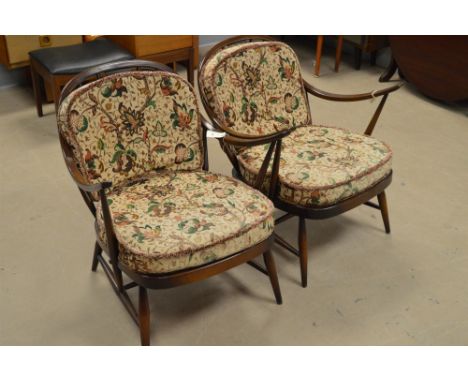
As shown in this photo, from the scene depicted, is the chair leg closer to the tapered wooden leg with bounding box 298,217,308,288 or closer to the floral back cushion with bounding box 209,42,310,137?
the tapered wooden leg with bounding box 298,217,308,288

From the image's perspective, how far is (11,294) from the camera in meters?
2.17

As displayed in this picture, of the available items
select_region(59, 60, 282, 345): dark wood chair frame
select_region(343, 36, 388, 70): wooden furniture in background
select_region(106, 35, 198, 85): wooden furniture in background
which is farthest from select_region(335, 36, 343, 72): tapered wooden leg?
select_region(59, 60, 282, 345): dark wood chair frame

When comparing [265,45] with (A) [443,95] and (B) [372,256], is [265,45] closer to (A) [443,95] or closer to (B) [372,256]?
(B) [372,256]

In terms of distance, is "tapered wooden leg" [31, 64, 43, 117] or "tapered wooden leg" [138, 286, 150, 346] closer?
"tapered wooden leg" [138, 286, 150, 346]

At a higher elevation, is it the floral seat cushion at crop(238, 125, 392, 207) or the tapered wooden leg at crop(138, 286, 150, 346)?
the floral seat cushion at crop(238, 125, 392, 207)

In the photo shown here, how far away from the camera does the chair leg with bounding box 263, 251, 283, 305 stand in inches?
81.6

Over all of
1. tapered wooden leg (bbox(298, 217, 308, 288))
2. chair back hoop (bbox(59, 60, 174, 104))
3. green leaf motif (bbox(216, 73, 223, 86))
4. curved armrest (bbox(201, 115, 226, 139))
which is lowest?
tapered wooden leg (bbox(298, 217, 308, 288))

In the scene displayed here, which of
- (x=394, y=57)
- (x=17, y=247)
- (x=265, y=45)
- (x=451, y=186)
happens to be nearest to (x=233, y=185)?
(x=265, y=45)

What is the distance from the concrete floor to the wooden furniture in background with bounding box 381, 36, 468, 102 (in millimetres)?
754

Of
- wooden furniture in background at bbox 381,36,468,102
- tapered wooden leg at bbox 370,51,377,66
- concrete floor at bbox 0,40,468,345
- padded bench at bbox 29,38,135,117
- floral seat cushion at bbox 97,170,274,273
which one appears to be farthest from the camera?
tapered wooden leg at bbox 370,51,377,66

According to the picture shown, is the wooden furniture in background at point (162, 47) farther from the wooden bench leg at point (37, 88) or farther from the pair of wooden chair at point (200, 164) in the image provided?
the pair of wooden chair at point (200, 164)

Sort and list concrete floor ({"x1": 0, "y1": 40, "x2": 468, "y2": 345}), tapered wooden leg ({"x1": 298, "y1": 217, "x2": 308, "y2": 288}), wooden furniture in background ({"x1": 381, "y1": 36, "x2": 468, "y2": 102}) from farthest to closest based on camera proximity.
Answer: wooden furniture in background ({"x1": 381, "y1": 36, "x2": 468, "y2": 102}), tapered wooden leg ({"x1": 298, "y1": 217, "x2": 308, "y2": 288}), concrete floor ({"x1": 0, "y1": 40, "x2": 468, "y2": 345})

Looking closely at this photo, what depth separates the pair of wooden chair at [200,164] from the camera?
1834mm

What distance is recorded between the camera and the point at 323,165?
2223 millimetres
